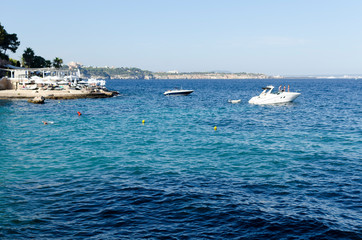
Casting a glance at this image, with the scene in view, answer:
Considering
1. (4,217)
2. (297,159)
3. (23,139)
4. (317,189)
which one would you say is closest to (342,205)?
(317,189)

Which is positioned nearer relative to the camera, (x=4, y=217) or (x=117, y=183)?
(x=4, y=217)

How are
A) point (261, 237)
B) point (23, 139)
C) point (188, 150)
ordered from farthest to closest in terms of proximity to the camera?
point (23, 139) → point (188, 150) → point (261, 237)

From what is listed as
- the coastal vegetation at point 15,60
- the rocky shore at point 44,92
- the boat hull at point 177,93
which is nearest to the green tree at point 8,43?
the coastal vegetation at point 15,60

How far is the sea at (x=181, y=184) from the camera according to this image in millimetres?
14055

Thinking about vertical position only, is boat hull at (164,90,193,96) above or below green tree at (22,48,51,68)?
below

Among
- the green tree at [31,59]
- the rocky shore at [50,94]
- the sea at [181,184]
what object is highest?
the green tree at [31,59]

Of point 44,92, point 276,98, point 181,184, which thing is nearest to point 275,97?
point 276,98

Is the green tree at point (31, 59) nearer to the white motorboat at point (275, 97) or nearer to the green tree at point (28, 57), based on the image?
the green tree at point (28, 57)

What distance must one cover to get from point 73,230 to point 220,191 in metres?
8.14

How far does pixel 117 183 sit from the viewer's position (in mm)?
19750

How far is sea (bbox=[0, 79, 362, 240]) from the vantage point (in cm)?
1405

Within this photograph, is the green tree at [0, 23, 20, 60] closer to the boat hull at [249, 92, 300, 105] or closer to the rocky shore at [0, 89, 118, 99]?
the rocky shore at [0, 89, 118, 99]

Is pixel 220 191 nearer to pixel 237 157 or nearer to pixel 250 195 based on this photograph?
pixel 250 195

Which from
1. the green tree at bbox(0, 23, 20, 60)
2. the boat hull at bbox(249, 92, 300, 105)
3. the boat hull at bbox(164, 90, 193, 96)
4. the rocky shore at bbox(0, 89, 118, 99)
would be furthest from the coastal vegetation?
the boat hull at bbox(249, 92, 300, 105)
